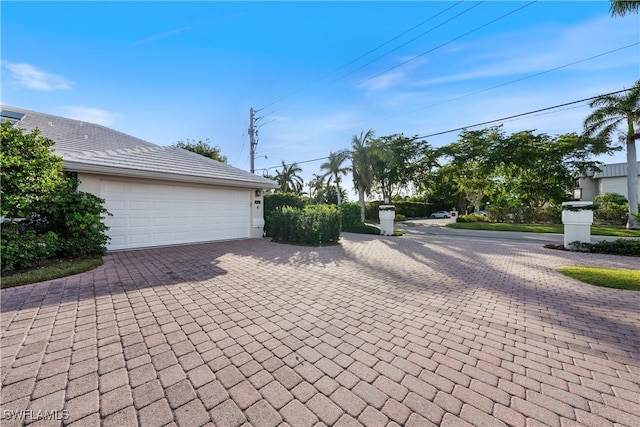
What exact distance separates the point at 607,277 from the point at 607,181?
32.2 metres

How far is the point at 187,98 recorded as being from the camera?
10805mm

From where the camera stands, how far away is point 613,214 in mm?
17938

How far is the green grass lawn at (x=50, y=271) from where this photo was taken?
4156 mm

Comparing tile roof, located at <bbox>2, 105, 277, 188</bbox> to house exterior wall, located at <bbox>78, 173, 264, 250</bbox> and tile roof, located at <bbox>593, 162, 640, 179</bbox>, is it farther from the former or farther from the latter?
tile roof, located at <bbox>593, 162, 640, 179</bbox>

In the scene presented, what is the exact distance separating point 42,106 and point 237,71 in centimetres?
854

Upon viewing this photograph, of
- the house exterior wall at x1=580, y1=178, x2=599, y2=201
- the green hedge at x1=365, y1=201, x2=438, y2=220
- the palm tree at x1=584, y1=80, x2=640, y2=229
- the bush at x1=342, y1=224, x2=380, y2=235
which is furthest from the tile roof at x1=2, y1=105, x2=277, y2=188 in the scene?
the house exterior wall at x1=580, y1=178, x2=599, y2=201

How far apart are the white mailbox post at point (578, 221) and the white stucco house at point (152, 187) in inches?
454

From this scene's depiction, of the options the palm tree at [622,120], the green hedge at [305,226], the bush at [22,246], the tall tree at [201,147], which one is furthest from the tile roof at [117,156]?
the palm tree at [622,120]

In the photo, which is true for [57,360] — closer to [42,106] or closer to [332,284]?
[332,284]

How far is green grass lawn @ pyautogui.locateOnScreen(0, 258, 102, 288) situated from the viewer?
4.16 meters

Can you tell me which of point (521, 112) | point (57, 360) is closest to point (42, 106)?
point (57, 360)

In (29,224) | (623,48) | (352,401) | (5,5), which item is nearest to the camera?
(352,401)

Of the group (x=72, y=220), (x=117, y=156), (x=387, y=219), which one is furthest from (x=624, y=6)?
(x=72, y=220)

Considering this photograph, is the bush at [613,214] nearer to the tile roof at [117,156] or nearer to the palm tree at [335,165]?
the palm tree at [335,165]
